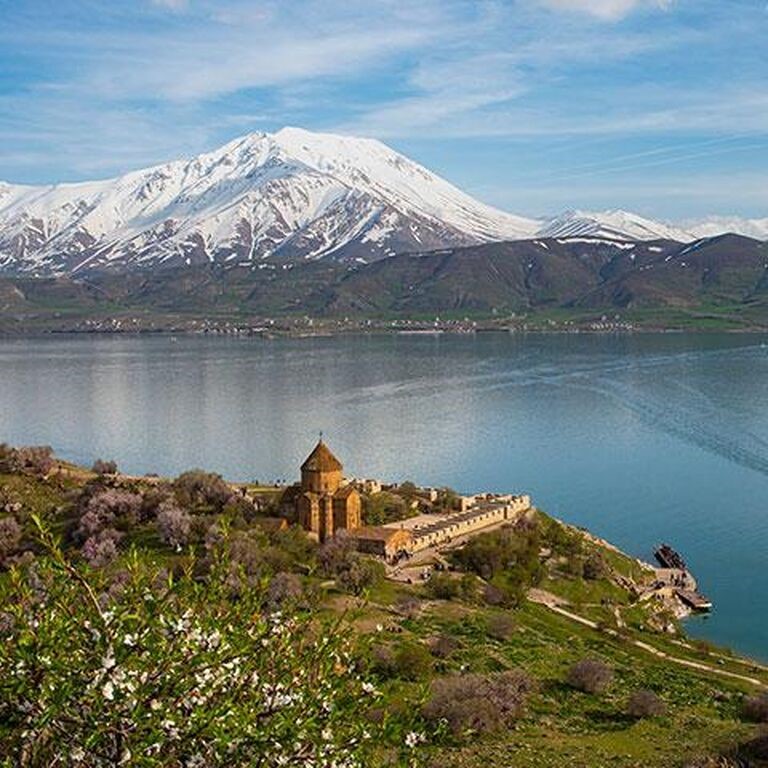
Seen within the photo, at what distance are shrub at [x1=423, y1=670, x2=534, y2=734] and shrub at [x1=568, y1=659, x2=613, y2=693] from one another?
1.96m

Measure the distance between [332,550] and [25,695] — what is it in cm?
2460

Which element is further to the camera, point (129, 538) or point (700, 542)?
point (700, 542)

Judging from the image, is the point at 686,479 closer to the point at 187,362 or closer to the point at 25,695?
the point at 25,695

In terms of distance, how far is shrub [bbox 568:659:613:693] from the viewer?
2319cm

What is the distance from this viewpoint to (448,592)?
30.4 m

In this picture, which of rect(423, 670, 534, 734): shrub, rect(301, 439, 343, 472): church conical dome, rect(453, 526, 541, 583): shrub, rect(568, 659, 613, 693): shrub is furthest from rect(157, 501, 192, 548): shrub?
rect(568, 659, 613, 693): shrub

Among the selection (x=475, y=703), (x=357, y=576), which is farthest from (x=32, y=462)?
(x=475, y=703)

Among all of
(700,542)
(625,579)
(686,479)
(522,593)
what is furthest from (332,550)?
(686,479)

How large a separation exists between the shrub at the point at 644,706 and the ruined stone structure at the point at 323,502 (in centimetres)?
1477

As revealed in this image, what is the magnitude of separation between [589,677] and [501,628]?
4225mm

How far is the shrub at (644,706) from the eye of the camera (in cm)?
2156

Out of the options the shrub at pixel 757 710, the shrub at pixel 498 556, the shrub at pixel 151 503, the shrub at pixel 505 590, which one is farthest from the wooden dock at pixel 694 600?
the shrub at pixel 151 503

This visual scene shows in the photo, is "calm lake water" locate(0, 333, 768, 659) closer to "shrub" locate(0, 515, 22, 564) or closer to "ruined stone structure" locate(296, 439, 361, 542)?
"ruined stone structure" locate(296, 439, 361, 542)

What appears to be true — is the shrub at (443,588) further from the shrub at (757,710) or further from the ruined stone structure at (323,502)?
the shrub at (757,710)
